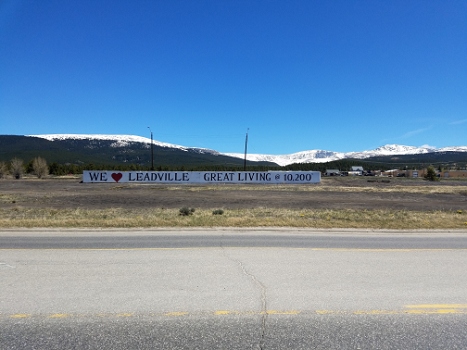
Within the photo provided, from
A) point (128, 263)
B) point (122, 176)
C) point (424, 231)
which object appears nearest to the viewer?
point (128, 263)

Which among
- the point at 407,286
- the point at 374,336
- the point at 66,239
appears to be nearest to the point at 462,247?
the point at 407,286

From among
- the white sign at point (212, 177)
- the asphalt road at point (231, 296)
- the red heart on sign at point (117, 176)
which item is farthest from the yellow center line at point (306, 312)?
the red heart on sign at point (117, 176)

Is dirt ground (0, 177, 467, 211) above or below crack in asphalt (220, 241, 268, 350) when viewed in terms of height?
below

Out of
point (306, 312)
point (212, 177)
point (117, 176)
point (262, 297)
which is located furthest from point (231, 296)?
point (117, 176)

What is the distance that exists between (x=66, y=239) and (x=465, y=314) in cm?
1018

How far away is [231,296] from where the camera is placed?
5.46 m

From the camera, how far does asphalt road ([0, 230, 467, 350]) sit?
418 centimetres

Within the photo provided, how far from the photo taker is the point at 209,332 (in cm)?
429

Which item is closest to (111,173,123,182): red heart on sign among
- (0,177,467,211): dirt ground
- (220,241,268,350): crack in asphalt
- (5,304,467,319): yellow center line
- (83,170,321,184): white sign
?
(83,170,321,184): white sign

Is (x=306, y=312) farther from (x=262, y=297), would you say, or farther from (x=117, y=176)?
(x=117, y=176)

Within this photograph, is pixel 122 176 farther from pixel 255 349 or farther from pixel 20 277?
pixel 255 349

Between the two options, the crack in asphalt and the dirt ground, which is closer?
the crack in asphalt

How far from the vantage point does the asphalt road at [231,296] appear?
4.18 meters

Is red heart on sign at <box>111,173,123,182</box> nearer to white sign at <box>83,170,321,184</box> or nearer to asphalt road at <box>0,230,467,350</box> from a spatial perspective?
white sign at <box>83,170,321,184</box>
